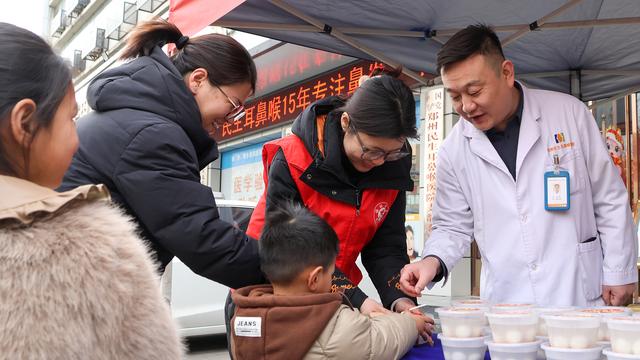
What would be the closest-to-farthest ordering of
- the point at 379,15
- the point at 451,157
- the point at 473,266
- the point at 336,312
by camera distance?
the point at 336,312
the point at 451,157
the point at 379,15
the point at 473,266

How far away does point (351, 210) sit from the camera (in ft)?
6.28

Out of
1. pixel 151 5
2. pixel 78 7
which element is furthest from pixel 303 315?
pixel 78 7

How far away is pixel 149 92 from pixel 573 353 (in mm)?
1184

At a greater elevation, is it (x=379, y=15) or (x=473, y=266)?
(x=379, y=15)

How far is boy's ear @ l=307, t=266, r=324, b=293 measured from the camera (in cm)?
157

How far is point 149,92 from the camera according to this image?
1523 mm

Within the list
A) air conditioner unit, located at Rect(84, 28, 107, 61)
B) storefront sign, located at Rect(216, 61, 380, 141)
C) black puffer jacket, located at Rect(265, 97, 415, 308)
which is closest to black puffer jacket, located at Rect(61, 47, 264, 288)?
black puffer jacket, located at Rect(265, 97, 415, 308)

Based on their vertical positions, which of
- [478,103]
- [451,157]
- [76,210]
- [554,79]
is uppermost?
[554,79]

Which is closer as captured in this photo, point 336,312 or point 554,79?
point 336,312

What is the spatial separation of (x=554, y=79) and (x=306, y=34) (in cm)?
164

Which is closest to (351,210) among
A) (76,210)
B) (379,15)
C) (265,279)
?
(265,279)

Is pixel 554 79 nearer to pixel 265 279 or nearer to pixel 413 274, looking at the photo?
pixel 413 274

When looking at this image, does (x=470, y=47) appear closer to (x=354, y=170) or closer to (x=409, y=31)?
(x=354, y=170)

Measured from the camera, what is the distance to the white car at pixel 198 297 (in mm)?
4977
